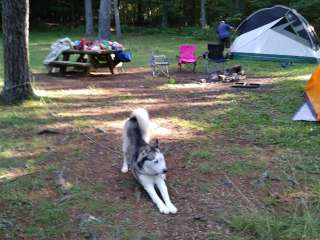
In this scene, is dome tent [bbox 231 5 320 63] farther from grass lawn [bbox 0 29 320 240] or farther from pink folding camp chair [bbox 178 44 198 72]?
grass lawn [bbox 0 29 320 240]

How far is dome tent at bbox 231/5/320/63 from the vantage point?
44.7 ft

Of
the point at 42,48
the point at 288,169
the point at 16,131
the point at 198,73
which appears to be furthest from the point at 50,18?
the point at 288,169

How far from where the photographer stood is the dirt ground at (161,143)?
Result: 397 centimetres

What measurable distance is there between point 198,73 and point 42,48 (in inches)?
315

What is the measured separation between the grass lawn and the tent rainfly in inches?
8.8

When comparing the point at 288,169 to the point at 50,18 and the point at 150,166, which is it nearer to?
the point at 150,166

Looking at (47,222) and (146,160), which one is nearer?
(47,222)

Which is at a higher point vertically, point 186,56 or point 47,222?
point 186,56

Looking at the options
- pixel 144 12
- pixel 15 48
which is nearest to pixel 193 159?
pixel 15 48

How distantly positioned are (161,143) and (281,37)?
8.93 metres

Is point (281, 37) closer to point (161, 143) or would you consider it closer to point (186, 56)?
point (186, 56)

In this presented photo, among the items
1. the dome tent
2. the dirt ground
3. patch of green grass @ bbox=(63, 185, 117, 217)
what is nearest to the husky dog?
the dirt ground

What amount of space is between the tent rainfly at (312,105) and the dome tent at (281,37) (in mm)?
6530

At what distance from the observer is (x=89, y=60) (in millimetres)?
11578
